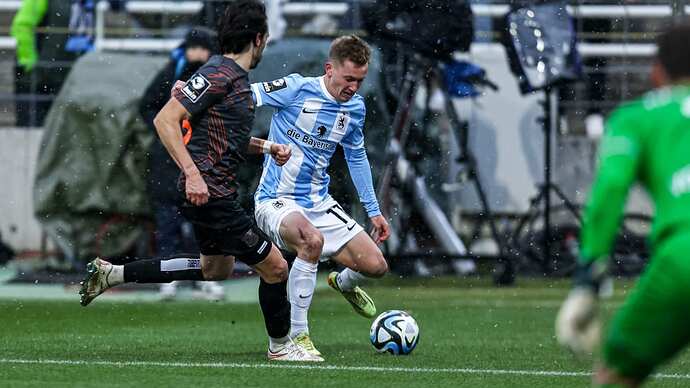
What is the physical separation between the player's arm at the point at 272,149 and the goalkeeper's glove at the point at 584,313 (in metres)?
4.00

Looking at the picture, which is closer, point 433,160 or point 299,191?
point 299,191

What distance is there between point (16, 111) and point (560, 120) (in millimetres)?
5733

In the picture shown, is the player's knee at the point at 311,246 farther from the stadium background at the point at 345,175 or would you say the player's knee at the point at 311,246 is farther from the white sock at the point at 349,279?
the stadium background at the point at 345,175

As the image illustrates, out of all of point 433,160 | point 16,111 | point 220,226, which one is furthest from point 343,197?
point 220,226

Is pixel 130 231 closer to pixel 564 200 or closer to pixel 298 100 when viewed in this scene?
pixel 564 200

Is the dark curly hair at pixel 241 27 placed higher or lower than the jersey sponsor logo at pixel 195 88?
higher

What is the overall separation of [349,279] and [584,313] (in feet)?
18.4

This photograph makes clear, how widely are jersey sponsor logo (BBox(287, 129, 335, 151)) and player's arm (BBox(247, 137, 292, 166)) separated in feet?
3.33

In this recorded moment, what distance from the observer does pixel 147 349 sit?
9.16 metres

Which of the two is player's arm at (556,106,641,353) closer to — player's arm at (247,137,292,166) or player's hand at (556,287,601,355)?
player's hand at (556,287,601,355)

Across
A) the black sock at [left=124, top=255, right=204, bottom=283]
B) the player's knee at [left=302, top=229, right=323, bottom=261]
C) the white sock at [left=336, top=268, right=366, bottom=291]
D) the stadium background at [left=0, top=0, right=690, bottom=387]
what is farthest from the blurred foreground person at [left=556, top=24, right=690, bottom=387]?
the stadium background at [left=0, top=0, right=690, bottom=387]

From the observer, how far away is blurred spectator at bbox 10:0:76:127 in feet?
53.1

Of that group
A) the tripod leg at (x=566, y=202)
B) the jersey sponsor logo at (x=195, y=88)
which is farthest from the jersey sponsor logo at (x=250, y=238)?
the tripod leg at (x=566, y=202)

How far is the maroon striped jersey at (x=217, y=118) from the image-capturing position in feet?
26.9
